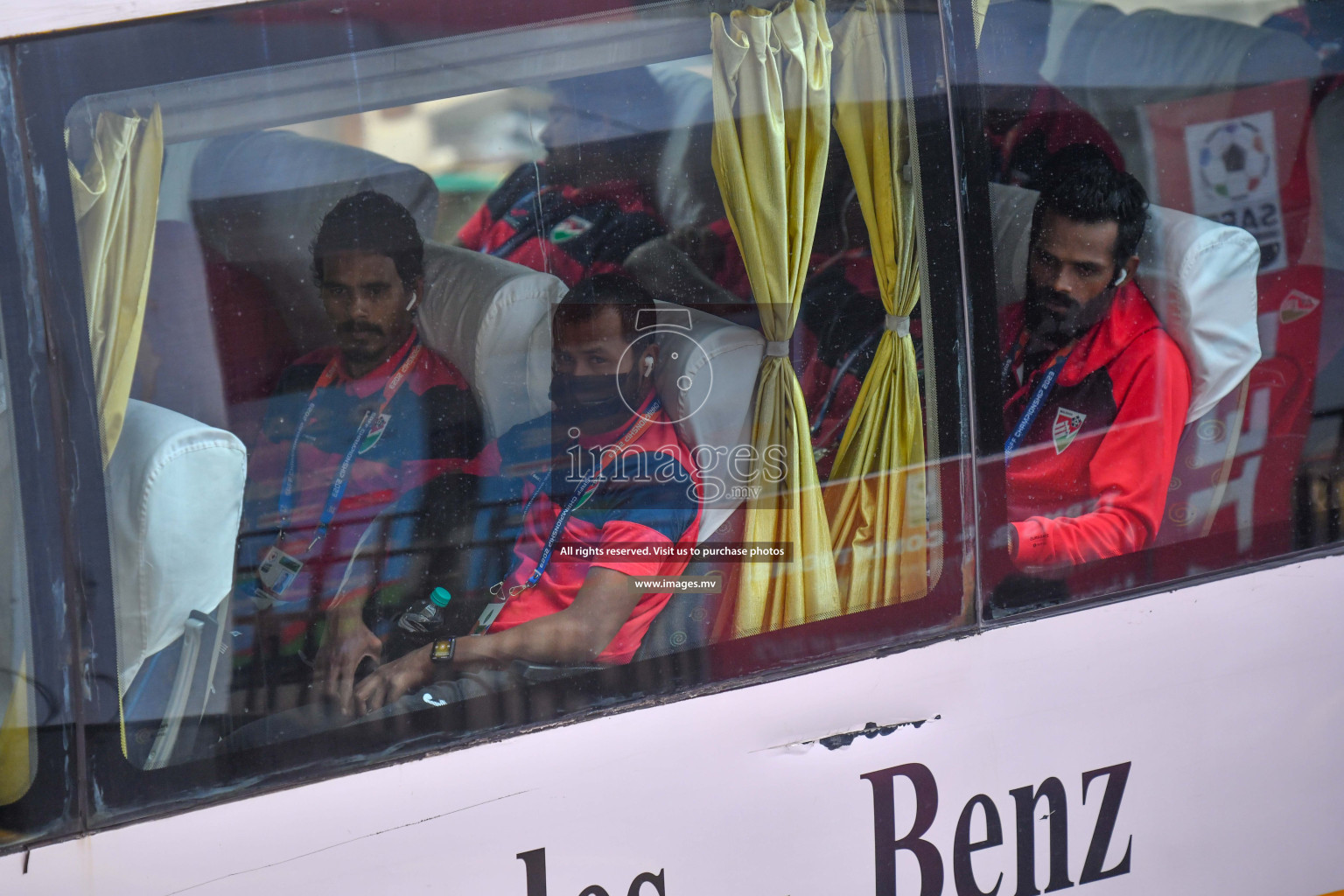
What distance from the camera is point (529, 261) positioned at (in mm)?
1661

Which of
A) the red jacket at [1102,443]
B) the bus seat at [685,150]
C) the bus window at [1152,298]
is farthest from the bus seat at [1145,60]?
the bus seat at [685,150]

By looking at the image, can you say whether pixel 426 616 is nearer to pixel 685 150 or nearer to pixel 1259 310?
pixel 685 150

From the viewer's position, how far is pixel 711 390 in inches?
66.2

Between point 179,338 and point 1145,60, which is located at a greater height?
point 1145,60

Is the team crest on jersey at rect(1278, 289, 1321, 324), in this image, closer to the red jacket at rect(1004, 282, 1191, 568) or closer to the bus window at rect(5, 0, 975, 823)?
the red jacket at rect(1004, 282, 1191, 568)

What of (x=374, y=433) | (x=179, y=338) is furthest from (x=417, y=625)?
(x=179, y=338)

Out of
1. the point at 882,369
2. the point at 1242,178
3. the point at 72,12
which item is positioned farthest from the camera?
the point at 1242,178

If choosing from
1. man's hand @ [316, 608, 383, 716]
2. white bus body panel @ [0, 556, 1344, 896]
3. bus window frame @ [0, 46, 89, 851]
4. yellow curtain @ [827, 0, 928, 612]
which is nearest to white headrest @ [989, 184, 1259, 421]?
white bus body panel @ [0, 556, 1344, 896]

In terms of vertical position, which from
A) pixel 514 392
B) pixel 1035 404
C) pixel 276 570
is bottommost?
pixel 276 570

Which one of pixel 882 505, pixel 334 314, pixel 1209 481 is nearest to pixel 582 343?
pixel 334 314

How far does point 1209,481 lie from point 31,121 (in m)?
1.97

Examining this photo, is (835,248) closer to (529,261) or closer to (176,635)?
(529,261)

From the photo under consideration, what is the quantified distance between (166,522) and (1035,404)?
138cm

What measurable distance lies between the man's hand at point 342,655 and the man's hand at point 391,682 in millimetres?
16
